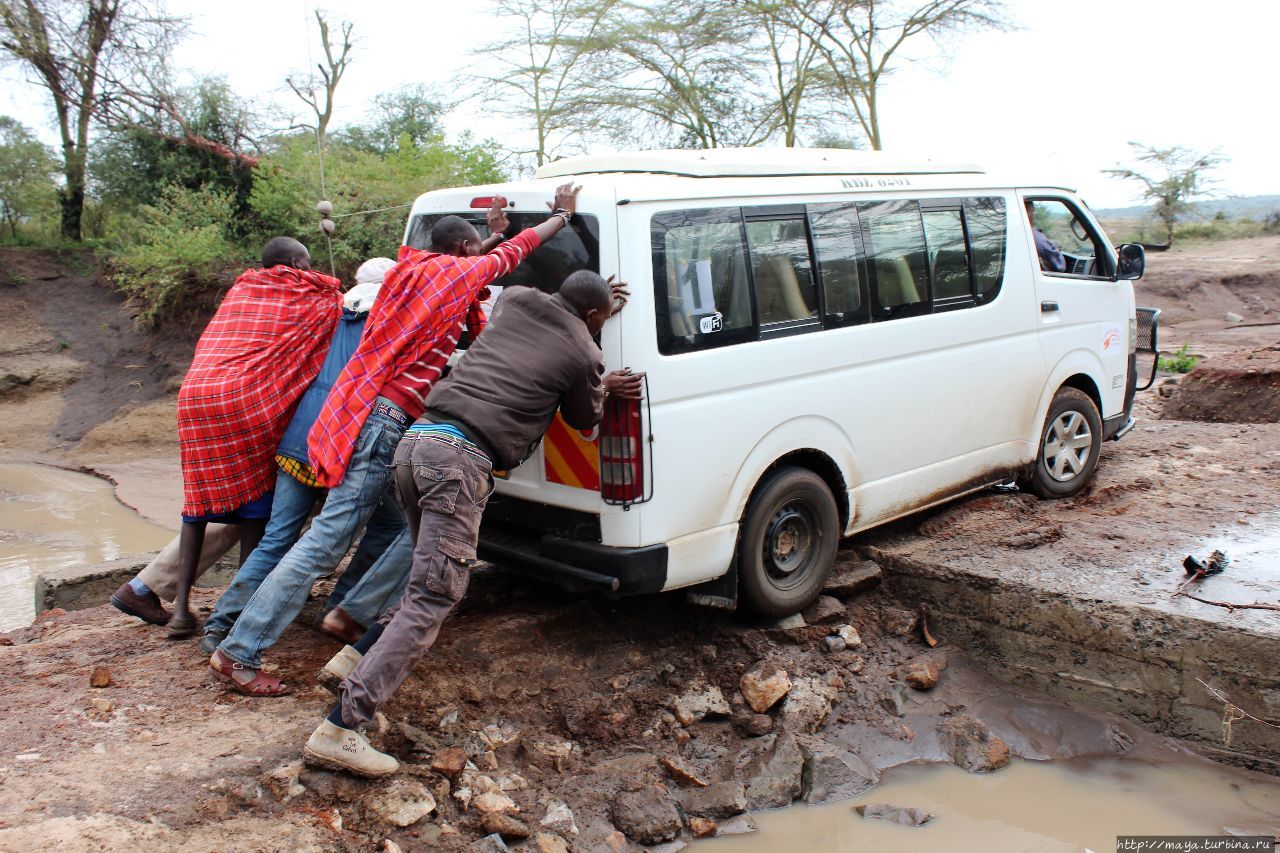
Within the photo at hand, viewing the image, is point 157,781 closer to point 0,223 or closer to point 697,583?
point 697,583

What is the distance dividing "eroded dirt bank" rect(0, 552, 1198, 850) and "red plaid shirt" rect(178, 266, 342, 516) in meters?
0.80

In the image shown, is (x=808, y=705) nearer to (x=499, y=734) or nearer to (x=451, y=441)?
(x=499, y=734)

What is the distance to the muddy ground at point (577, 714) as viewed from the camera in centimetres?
333

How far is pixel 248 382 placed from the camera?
4.21m

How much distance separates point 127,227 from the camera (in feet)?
47.8

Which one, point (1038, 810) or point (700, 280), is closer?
point (1038, 810)

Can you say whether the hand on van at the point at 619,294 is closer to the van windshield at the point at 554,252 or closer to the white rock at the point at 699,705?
the van windshield at the point at 554,252

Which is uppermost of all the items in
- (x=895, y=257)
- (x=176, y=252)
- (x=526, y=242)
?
(x=176, y=252)

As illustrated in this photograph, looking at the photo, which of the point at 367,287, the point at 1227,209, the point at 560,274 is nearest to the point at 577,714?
the point at 560,274

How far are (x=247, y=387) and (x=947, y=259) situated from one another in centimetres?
360

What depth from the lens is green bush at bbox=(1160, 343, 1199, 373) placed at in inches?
447

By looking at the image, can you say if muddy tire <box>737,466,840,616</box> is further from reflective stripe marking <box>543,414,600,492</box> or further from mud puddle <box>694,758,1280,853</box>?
mud puddle <box>694,758,1280,853</box>

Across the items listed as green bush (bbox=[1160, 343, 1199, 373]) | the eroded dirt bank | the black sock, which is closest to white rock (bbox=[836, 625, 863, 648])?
the eroded dirt bank

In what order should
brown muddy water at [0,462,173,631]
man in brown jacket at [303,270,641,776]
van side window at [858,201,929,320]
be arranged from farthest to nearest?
1. brown muddy water at [0,462,173,631]
2. van side window at [858,201,929,320]
3. man in brown jacket at [303,270,641,776]
